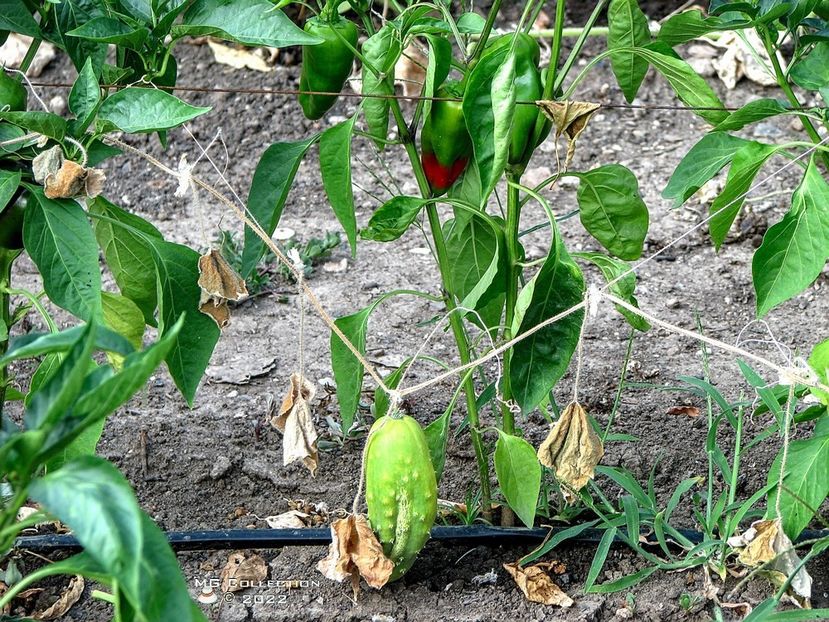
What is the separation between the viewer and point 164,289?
1340 mm

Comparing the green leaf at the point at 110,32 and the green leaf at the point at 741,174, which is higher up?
the green leaf at the point at 110,32

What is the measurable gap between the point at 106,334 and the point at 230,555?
0.77m

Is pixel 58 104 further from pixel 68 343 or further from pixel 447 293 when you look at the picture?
pixel 68 343

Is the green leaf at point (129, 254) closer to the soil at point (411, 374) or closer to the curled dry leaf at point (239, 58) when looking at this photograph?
the soil at point (411, 374)

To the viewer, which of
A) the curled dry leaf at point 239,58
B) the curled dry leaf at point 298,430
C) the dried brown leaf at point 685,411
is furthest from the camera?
the curled dry leaf at point 239,58

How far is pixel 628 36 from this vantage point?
1467mm

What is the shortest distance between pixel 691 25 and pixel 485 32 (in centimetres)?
31

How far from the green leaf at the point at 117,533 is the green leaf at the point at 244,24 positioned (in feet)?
2.01

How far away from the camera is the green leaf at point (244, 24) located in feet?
4.03

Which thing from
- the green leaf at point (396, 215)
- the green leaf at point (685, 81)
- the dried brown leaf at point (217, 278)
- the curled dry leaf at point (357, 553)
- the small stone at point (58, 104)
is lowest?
the small stone at point (58, 104)

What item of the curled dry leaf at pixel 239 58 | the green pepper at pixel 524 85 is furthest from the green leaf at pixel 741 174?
the curled dry leaf at pixel 239 58

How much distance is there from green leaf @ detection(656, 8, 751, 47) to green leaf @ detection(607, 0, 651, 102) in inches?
1.3

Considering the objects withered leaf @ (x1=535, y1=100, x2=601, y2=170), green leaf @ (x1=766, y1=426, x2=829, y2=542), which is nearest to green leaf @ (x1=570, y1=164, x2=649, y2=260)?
withered leaf @ (x1=535, y1=100, x2=601, y2=170)

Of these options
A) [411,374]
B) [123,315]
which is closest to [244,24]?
[123,315]
